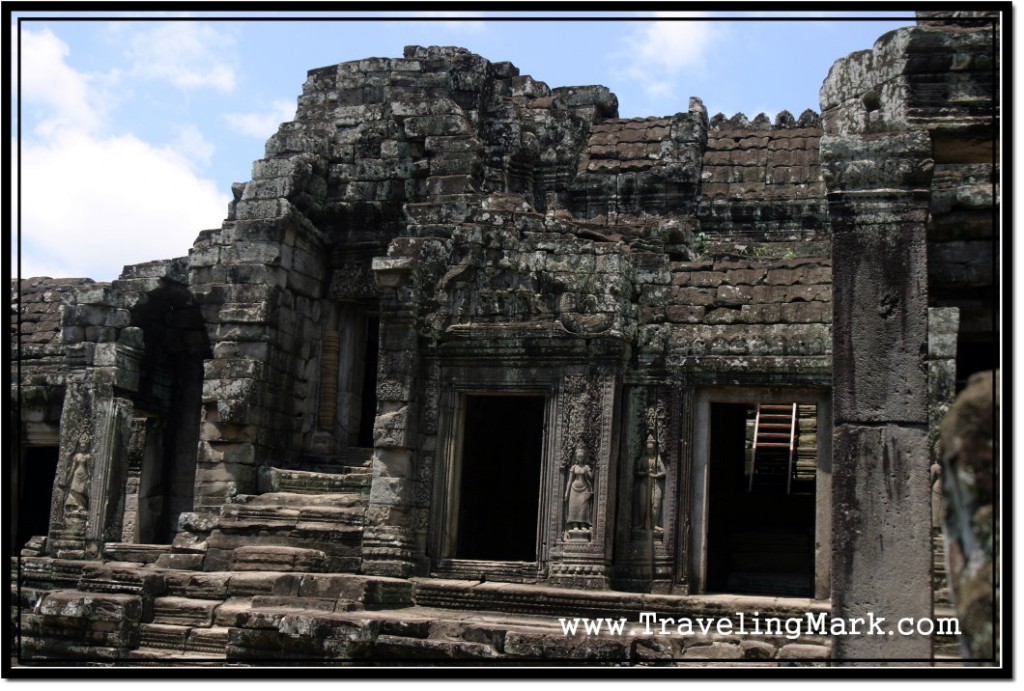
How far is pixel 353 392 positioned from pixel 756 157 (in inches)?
238

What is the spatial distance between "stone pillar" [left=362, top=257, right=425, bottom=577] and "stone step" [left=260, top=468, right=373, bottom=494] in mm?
1359

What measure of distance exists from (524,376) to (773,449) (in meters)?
7.15

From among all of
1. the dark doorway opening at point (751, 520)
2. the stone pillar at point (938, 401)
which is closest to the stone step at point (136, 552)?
the dark doorway opening at point (751, 520)

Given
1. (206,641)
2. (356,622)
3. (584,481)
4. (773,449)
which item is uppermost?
(773,449)

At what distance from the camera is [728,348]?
13.1 metres

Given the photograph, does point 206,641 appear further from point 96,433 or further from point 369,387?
point 369,387

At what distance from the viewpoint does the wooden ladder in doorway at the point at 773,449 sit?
19328 millimetres

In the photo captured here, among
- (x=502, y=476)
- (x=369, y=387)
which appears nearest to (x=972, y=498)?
(x=502, y=476)

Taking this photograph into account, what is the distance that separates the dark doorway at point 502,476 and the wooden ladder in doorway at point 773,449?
373cm

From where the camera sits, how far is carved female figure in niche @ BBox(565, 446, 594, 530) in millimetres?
13102

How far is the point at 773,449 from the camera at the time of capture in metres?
19.8

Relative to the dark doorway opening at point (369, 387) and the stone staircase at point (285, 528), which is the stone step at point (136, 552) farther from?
the dark doorway opening at point (369, 387)

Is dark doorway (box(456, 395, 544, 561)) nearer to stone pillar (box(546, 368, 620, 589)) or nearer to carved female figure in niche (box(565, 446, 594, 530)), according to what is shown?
stone pillar (box(546, 368, 620, 589))

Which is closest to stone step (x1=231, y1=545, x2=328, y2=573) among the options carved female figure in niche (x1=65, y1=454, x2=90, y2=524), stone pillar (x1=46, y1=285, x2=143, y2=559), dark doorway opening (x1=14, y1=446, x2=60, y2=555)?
stone pillar (x1=46, y1=285, x2=143, y2=559)
